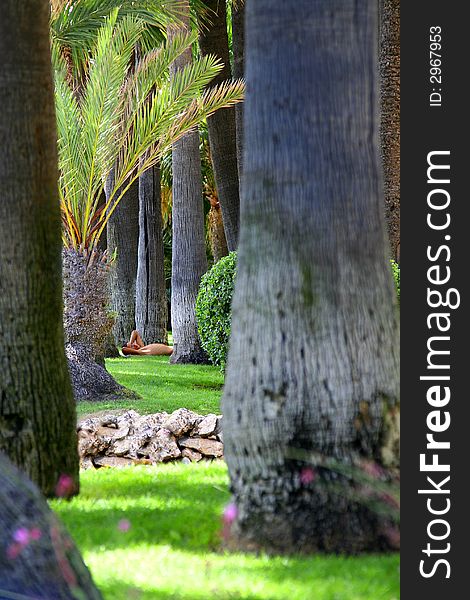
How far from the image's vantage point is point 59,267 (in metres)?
5.48

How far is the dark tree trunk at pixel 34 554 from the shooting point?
Answer: 2.91 meters

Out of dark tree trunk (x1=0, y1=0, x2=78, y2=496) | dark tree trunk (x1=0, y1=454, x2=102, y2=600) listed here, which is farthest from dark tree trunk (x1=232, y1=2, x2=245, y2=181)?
dark tree trunk (x1=0, y1=454, x2=102, y2=600)

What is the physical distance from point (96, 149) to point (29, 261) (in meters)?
→ 7.71

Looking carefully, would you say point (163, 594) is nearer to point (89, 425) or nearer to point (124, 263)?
point (89, 425)

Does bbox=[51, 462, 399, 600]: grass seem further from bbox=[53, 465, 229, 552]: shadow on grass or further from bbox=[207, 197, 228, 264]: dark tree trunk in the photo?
bbox=[207, 197, 228, 264]: dark tree trunk

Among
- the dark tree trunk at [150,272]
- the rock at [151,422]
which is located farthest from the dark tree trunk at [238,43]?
the rock at [151,422]

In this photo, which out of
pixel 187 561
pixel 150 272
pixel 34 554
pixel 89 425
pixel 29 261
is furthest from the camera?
pixel 150 272

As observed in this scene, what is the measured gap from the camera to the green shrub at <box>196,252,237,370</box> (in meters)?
13.3

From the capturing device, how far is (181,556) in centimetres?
418

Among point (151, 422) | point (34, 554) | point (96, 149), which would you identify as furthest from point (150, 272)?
point (34, 554)

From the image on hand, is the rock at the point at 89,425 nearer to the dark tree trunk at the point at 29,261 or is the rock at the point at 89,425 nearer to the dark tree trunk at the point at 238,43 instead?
the dark tree trunk at the point at 29,261

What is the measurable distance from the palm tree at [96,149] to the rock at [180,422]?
3091 millimetres

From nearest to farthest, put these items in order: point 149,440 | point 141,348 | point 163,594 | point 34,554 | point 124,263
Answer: point 34,554 → point 163,594 → point 149,440 → point 141,348 → point 124,263

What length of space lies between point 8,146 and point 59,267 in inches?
27.1
